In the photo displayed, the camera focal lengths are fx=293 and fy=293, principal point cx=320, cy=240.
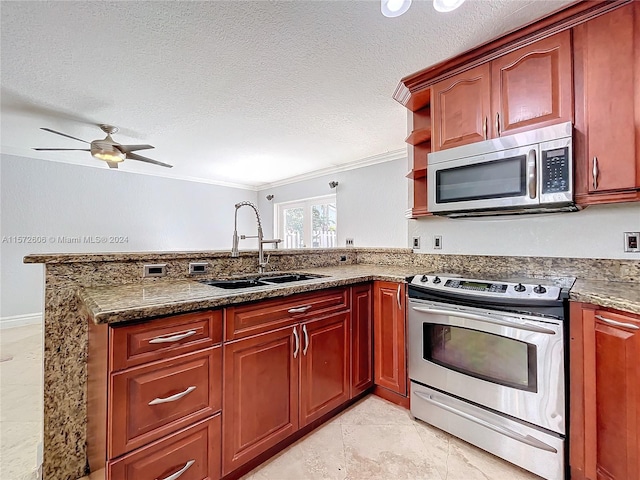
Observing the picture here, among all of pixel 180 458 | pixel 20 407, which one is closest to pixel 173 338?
pixel 180 458

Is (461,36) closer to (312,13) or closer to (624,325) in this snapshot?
(312,13)

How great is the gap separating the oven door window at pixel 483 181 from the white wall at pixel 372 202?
1.86 m

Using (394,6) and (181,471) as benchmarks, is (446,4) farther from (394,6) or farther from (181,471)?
(181,471)

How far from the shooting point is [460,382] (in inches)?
67.0

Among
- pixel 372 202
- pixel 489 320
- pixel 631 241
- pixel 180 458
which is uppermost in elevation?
pixel 372 202

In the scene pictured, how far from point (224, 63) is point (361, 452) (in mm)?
2604

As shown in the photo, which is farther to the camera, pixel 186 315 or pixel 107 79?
Result: pixel 107 79

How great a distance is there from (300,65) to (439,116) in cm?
105

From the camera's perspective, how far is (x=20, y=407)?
209cm

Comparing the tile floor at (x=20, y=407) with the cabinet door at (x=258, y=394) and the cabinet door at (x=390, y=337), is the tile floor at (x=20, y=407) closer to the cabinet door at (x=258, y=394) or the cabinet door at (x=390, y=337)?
the cabinet door at (x=258, y=394)

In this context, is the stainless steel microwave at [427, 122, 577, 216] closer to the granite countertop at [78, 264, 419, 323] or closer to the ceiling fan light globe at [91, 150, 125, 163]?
the granite countertop at [78, 264, 419, 323]

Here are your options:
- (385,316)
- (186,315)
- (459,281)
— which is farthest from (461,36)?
(186,315)

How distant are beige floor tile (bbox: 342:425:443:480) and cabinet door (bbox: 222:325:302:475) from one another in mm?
379

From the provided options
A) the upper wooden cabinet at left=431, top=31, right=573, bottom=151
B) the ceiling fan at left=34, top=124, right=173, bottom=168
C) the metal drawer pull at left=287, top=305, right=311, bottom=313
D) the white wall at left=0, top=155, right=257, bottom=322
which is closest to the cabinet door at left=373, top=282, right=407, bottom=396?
the metal drawer pull at left=287, top=305, right=311, bottom=313
